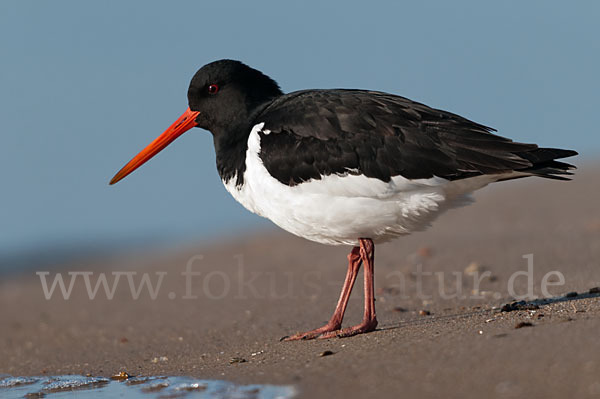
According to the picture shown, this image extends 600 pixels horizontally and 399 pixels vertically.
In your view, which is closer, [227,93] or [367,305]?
[367,305]

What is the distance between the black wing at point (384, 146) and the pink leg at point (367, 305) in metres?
0.68

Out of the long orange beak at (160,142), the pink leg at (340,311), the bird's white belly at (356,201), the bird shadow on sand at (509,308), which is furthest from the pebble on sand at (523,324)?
the long orange beak at (160,142)

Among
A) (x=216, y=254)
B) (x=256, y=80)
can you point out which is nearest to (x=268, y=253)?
(x=216, y=254)

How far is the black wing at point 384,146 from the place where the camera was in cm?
568

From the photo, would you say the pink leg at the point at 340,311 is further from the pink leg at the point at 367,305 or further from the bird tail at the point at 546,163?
the bird tail at the point at 546,163

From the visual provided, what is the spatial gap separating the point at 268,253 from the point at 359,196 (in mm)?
5911

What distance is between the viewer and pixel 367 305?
5984 millimetres

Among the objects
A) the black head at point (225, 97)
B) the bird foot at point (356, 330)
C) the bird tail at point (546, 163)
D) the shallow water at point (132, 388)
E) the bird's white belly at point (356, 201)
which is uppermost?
the black head at point (225, 97)

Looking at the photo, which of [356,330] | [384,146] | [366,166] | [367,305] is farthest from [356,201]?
[356,330]

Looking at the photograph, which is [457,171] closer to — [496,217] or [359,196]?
[359,196]

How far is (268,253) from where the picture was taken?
37.6 feet

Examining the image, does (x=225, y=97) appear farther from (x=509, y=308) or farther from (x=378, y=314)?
(x=509, y=308)

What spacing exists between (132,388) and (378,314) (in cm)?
257

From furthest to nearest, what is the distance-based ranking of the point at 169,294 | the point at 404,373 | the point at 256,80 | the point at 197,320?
the point at 169,294
the point at 197,320
the point at 256,80
the point at 404,373
